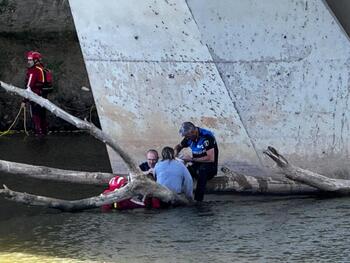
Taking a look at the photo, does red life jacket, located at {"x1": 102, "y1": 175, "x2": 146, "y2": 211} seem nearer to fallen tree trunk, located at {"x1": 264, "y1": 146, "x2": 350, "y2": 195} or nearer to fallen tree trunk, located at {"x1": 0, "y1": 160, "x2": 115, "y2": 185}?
fallen tree trunk, located at {"x1": 0, "y1": 160, "x2": 115, "y2": 185}

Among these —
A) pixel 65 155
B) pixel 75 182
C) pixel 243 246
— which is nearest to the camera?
pixel 243 246

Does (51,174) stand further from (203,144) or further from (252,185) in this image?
(252,185)

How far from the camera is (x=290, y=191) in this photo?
12914mm

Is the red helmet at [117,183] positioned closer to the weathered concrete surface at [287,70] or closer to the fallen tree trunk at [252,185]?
the fallen tree trunk at [252,185]

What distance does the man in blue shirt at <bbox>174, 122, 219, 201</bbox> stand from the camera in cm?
1255

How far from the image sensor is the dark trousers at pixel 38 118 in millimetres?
18797

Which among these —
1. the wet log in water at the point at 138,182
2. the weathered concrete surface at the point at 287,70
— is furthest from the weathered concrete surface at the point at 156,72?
the wet log in water at the point at 138,182

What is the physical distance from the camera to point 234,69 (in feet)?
44.2

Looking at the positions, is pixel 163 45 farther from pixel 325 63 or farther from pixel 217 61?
pixel 325 63

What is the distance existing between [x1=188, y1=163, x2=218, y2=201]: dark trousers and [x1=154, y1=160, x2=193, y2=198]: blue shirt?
19.9 inches

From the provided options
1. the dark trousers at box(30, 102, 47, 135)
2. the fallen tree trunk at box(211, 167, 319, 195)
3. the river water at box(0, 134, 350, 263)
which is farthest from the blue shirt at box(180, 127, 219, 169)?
the dark trousers at box(30, 102, 47, 135)

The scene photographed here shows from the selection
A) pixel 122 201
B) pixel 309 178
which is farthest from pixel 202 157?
pixel 309 178

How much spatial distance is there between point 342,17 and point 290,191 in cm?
355

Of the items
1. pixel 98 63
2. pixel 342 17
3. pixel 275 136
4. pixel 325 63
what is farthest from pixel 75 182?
pixel 342 17
